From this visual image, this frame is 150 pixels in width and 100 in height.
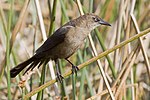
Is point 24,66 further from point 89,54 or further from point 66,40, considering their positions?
point 89,54

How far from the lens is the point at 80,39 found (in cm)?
206

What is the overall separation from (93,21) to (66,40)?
0.17 meters

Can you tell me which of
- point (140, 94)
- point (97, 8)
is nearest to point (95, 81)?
point (140, 94)

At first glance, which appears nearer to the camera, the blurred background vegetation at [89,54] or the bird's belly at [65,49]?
the blurred background vegetation at [89,54]

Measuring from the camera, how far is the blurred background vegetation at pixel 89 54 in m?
1.94

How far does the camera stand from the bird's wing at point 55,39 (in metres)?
2.07

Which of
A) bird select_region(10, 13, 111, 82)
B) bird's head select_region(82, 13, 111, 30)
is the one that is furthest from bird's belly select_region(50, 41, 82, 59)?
bird's head select_region(82, 13, 111, 30)

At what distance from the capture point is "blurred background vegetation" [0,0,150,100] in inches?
76.4

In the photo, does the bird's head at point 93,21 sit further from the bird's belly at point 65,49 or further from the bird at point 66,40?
the bird's belly at point 65,49

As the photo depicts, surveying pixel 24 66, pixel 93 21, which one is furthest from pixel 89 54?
pixel 24 66

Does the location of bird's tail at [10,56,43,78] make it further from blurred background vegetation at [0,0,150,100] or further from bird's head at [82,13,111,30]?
bird's head at [82,13,111,30]

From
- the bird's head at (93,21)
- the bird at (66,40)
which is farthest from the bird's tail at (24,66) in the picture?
the bird's head at (93,21)

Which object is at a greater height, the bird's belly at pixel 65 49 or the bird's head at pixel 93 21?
the bird's head at pixel 93 21

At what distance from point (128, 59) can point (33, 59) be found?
48 centimetres
